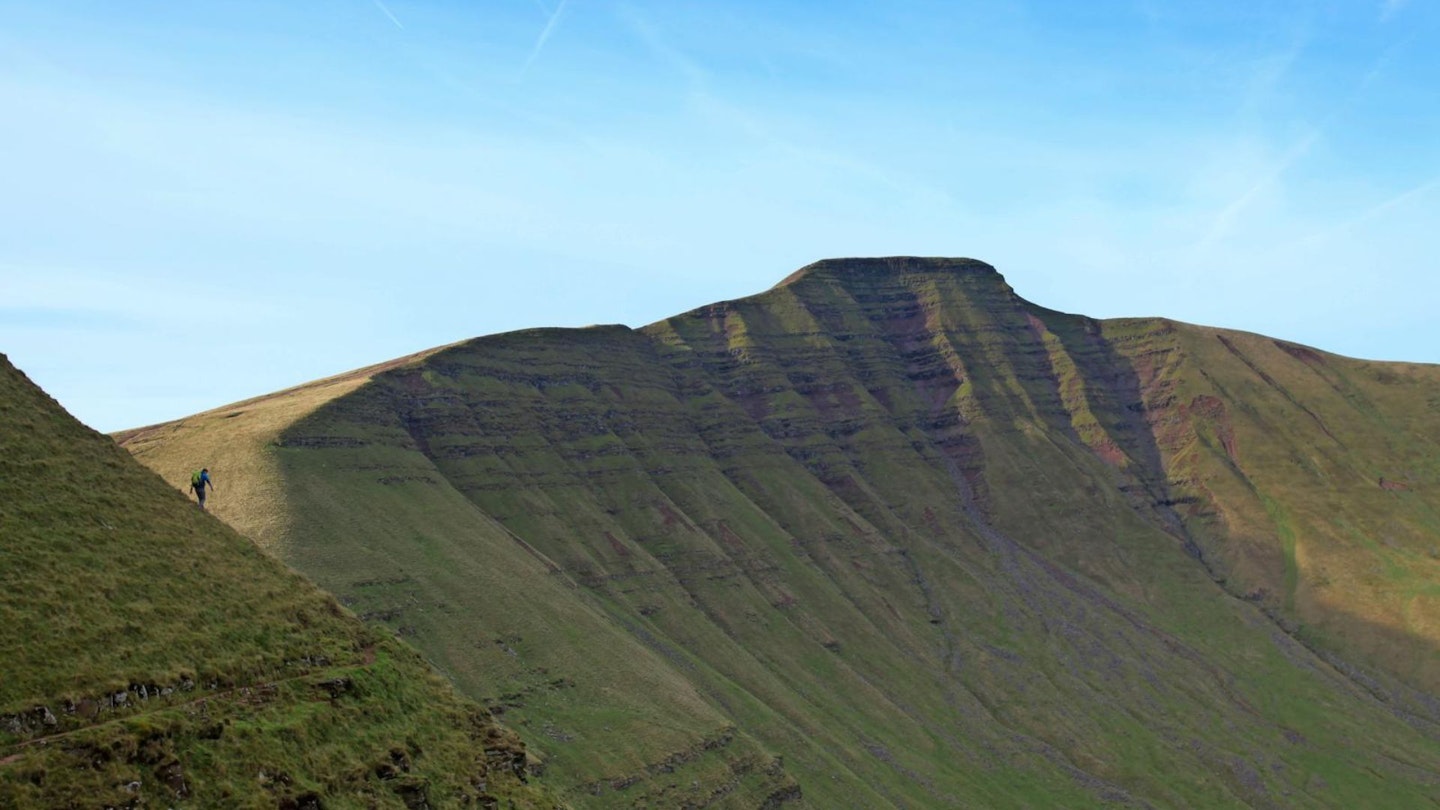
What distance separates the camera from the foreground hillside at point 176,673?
3428 cm

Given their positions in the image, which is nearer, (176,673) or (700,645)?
(176,673)

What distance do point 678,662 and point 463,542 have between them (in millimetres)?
30233

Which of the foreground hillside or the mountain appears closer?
the foreground hillside

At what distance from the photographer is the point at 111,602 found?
4041cm

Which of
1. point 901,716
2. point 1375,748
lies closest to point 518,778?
point 901,716

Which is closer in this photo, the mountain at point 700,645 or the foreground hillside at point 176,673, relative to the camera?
the foreground hillside at point 176,673

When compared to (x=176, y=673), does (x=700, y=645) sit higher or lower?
lower

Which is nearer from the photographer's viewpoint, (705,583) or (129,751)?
(129,751)

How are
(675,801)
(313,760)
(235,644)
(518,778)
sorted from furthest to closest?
1. (675,801)
2. (518,778)
3. (235,644)
4. (313,760)

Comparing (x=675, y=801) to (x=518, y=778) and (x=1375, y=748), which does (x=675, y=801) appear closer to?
(x=518, y=778)

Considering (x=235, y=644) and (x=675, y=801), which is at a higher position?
(x=235, y=644)

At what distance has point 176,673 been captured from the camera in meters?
38.7

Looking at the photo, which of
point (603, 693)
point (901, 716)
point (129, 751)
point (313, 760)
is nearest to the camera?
point (129, 751)

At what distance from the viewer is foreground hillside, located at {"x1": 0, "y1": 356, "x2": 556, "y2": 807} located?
112ft
